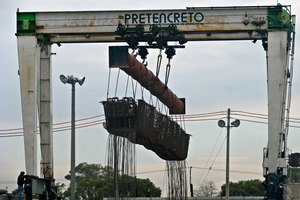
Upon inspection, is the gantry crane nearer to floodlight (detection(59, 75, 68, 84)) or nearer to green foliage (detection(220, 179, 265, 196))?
floodlight (detection(59, 75, 68, 84))

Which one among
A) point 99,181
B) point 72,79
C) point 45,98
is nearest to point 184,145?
point 72,79

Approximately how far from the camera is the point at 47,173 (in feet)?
132

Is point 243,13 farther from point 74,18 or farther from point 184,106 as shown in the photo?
point 184,106

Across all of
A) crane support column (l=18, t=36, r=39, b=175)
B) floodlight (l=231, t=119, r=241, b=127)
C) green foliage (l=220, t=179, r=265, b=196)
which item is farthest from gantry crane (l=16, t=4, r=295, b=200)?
green foliage (l=220, t=179, r=265, b=196)

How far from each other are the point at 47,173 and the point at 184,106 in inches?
616

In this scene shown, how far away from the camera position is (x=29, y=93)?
39.0 metres

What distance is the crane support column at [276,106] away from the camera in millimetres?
38250

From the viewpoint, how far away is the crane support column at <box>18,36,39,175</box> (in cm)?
3856

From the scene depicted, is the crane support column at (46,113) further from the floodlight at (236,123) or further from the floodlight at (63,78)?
the floodlight at (236,123)

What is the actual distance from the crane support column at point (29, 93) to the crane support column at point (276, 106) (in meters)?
10.1

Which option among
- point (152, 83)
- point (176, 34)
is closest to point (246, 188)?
point (152, 83)

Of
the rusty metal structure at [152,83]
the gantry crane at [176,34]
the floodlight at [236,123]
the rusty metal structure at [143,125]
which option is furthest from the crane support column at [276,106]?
the floodlight at [236,123]

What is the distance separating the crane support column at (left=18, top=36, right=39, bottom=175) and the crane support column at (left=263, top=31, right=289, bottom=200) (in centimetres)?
1006

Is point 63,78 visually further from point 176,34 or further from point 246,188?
point 246,188
